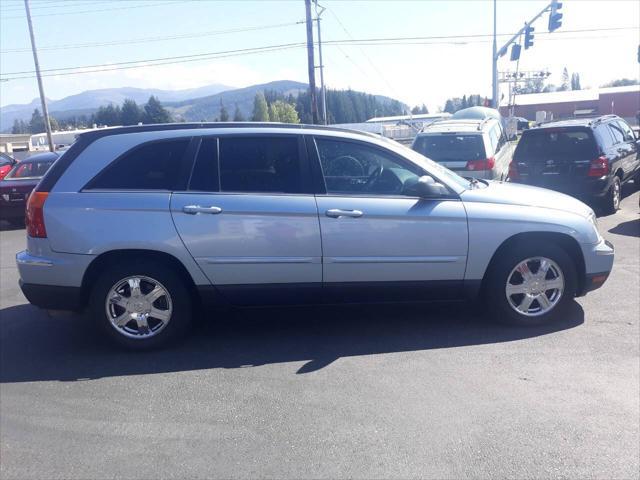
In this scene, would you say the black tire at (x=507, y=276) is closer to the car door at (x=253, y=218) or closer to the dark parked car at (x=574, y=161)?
the car door at (x=253, y=218)

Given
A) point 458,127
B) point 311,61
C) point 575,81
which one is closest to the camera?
point 458,127

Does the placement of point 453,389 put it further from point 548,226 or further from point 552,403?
point 548,226

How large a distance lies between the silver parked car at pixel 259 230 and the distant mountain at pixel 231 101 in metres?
64.9

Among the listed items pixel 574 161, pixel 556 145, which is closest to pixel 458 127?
pixel 556 145

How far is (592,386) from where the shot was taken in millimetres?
4449

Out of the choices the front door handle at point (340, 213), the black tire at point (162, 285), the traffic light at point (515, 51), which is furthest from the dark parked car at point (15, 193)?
the traffic light at point (515, 51)

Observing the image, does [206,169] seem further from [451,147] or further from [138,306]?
[451,147]

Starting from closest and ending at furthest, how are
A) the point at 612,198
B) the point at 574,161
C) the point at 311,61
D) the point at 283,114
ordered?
the point at 574,161 < the point at 612,198 < the point at 311,61 < the point at 283,114

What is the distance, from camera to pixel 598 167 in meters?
10.9

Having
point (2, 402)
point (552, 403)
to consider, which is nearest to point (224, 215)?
point (2, 402)

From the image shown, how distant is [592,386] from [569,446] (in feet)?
3.04

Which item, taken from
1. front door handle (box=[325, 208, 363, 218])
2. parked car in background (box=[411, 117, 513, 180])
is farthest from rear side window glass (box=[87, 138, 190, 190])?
parked car in background (box=[411, 117, 513, 180])

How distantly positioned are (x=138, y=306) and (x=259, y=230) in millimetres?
1206

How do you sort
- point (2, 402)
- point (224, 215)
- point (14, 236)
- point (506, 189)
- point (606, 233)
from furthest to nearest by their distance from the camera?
point (14, 236) < point (606, 233) < point (506, 189) < point (224, 215) < point (2, 402)
